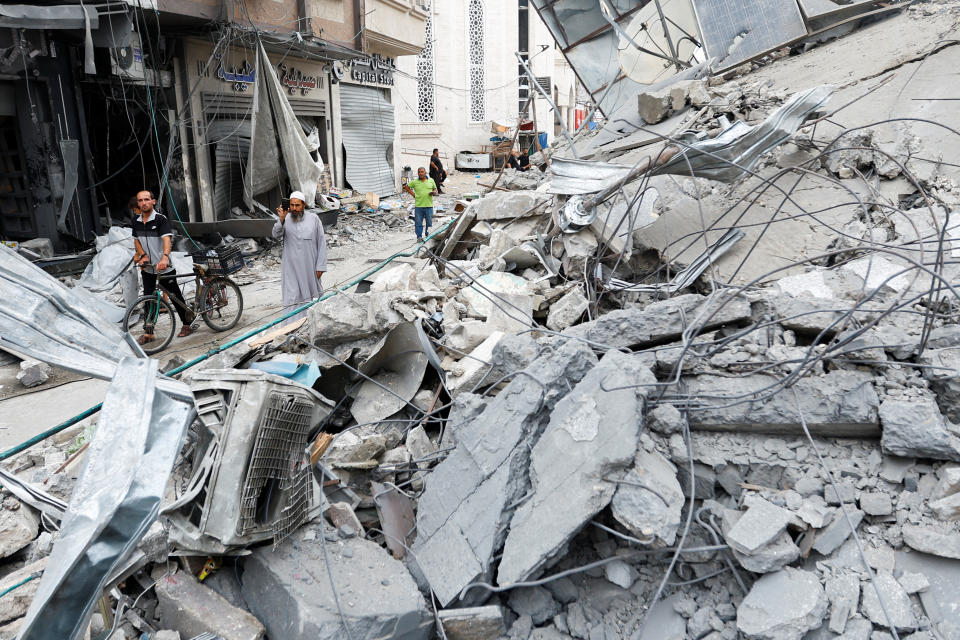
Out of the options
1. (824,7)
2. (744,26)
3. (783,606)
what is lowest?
(783,606)

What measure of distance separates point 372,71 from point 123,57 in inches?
394

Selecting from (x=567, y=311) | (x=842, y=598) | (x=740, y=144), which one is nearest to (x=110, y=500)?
(x=842, y=598)

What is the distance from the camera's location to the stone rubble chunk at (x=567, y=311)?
16.0ft

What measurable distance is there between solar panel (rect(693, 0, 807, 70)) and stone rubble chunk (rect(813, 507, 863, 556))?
8.76m

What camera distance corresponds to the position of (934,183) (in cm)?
538

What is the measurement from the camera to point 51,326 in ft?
7.76

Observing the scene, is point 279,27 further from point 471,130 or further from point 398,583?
point 471,130

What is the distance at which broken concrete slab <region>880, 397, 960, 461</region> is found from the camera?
9.02ft

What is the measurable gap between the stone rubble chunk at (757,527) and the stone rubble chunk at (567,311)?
7.54 ft

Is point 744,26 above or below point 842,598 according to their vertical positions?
above

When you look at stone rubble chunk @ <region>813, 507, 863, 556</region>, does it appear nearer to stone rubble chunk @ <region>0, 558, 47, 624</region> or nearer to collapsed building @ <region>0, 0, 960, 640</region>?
collapsed building @ <region>0, 0, 960, 640</region>

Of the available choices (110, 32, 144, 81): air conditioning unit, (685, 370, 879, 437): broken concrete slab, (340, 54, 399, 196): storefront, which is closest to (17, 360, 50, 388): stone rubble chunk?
(110, 32, 144, 81): air conditioning unit

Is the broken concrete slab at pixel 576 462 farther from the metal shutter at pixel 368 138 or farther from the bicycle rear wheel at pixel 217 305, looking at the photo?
the metal shutter at pixel 368 138

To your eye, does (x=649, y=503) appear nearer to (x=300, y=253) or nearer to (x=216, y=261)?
(x=300, y=253)
